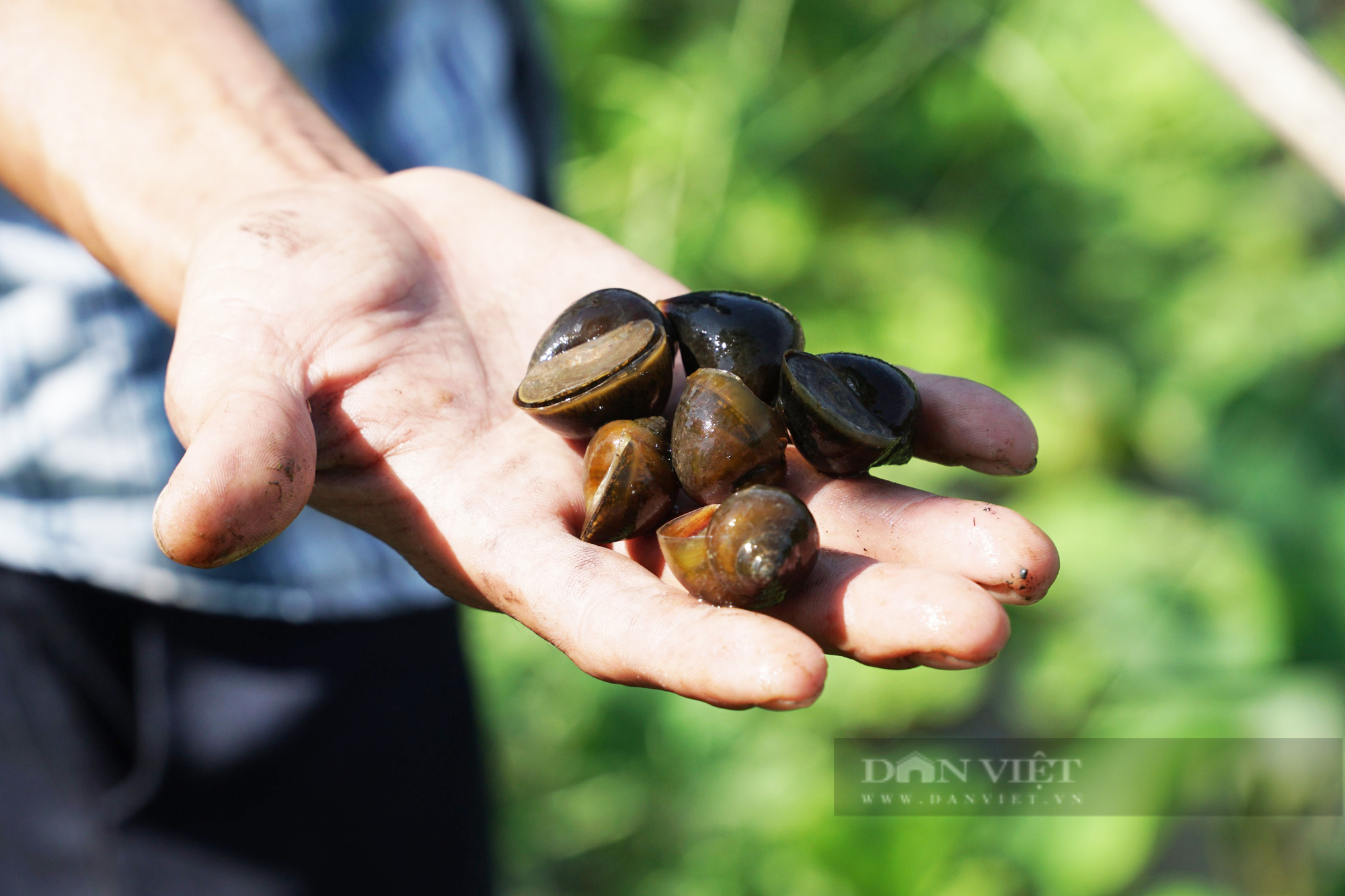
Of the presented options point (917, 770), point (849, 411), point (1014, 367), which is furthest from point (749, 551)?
point (1014, 367)

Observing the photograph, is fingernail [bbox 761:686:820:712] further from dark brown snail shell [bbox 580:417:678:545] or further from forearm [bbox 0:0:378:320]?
forearm [bbox 0:0:378:320]

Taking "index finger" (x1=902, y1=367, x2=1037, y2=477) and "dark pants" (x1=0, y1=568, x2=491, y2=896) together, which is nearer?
"index finger" (x1=902, y1=367, x2=1037, y2=477)

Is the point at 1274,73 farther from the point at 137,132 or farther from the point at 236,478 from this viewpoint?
the point at 137,132

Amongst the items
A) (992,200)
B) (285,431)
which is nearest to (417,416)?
(285,431)

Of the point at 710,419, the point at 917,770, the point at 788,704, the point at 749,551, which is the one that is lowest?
the point at 917,770

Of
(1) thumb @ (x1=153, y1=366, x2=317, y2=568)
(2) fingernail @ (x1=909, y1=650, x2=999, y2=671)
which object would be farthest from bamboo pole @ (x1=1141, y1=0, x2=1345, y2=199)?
(1) thumb @ (x1=153, y1=366, x2=317, y2=568)

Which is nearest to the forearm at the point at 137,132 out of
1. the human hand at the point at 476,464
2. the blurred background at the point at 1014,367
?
the human hand at the point at 476,464
